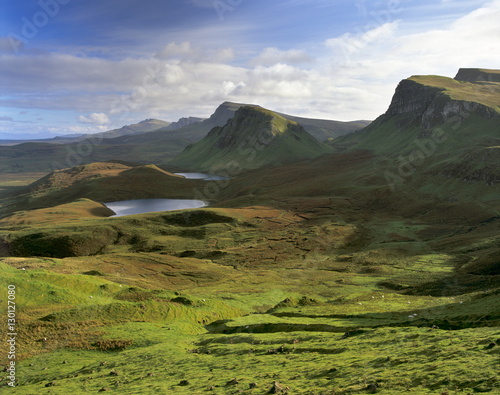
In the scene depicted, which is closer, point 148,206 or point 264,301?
point 264,301

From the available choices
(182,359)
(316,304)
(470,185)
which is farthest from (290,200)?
(182,359)

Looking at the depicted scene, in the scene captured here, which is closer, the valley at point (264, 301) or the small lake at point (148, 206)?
the valley at point (264, 301)

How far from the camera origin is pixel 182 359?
1153 inches

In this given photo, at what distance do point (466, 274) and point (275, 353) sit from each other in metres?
48.1

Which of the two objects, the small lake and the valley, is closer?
the valley

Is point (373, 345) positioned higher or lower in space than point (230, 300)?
higher

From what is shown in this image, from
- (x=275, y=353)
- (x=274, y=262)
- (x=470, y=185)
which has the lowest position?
(x=274, y=262)

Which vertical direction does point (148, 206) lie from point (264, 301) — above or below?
above

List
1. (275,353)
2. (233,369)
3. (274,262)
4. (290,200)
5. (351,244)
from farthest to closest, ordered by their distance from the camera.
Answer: (290,200)
(351,244)
(274,262)
(275,353)
(233,369)

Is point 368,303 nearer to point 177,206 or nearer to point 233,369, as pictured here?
point 233,369

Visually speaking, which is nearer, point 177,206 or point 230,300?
point 230,300

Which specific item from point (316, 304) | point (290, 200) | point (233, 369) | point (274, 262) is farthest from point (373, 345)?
point (290, 200)

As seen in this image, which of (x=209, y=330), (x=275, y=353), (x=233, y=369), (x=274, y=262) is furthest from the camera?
(x=274, y=262)

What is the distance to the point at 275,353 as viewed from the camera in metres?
27.9
